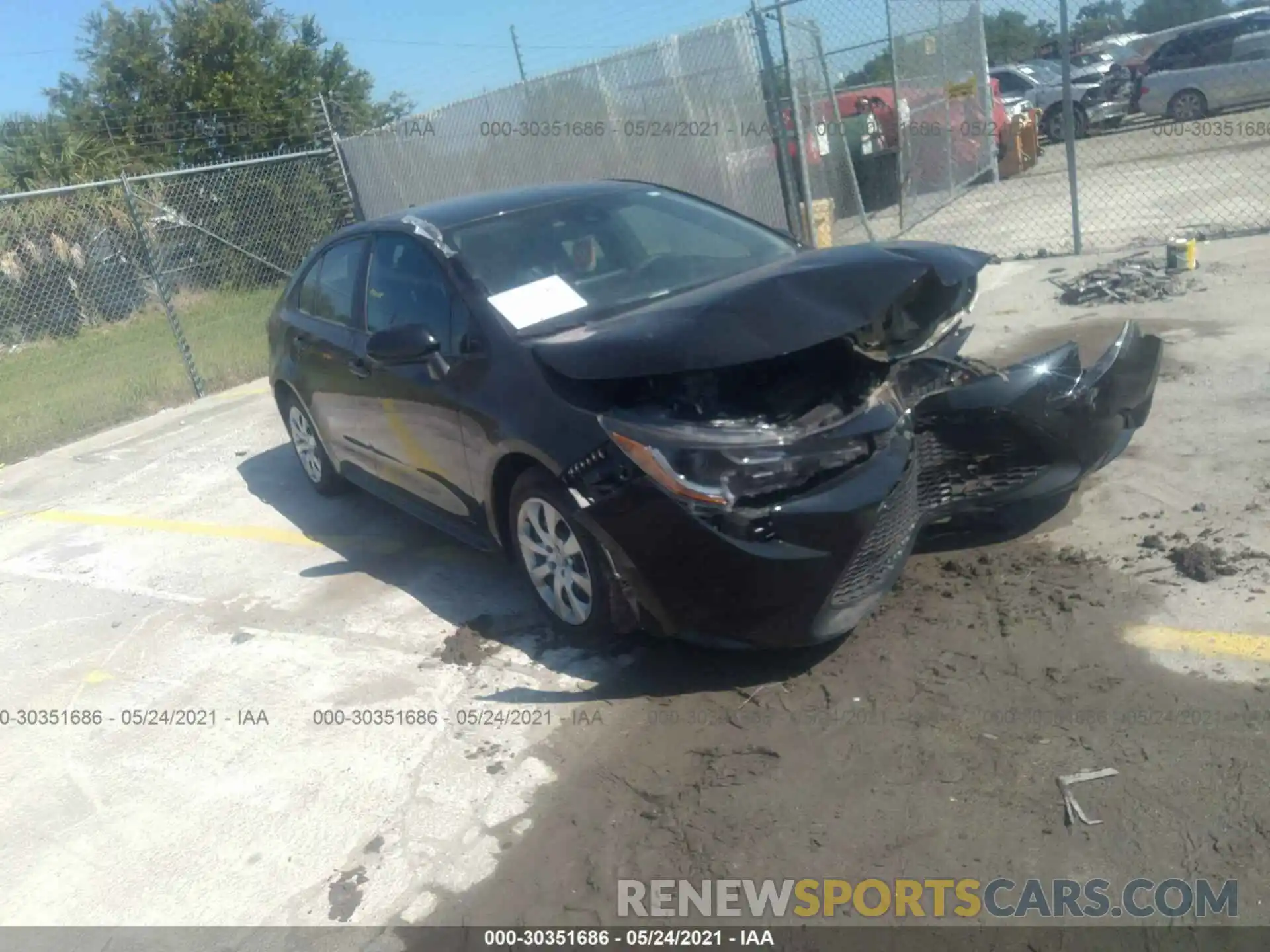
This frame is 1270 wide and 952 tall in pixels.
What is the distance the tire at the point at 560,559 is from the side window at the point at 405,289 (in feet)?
2.80

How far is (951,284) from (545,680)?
209 cm

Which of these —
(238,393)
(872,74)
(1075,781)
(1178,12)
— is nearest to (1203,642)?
(1075,781)

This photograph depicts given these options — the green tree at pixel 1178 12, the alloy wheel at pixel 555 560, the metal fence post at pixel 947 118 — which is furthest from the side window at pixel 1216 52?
the alloy wheel at pixel 555 560

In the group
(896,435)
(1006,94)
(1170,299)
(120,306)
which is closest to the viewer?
(896,435)

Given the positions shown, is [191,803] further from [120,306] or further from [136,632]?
[120,306]

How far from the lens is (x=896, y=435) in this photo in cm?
376

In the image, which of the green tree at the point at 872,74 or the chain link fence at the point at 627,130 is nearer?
the chain link fence at the point at 627,130

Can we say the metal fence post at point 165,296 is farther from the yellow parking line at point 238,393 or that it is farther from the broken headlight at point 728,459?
the broken headlight at point 728,459

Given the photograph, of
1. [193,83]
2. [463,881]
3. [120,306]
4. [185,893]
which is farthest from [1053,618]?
[193,83]

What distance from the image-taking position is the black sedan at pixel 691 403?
11.5 feet

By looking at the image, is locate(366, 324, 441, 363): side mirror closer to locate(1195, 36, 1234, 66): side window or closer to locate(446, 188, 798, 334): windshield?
locate(446, 188, 798, 334): windshield

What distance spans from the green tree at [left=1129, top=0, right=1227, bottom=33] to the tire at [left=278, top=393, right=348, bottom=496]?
15.9 metres

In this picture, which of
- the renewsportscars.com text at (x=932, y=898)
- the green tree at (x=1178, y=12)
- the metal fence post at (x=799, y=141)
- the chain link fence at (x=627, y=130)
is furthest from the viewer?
the green tree at (x=1178, y=12)

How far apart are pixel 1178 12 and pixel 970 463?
18577 millimetres
